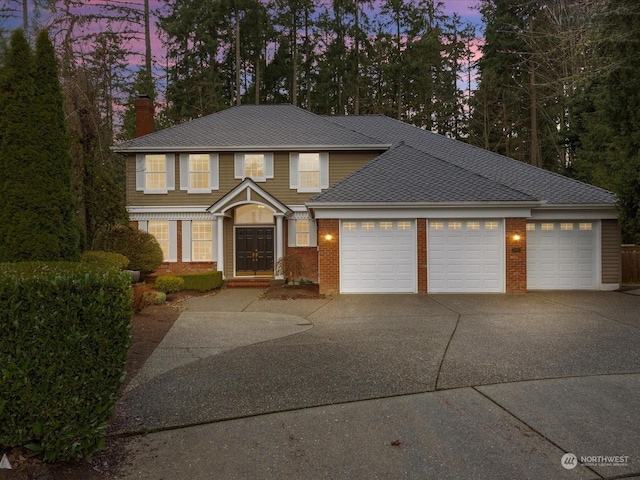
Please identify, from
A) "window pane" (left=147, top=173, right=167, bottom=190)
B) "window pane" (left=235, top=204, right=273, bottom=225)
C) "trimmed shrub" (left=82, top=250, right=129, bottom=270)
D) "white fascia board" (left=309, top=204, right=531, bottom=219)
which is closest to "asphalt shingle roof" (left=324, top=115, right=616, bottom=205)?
"white fascia board" (left=309, top=204, right=531, bottom=219)

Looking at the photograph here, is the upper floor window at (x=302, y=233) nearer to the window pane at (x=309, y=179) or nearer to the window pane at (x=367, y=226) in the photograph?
the window pane at (x=309, y=179)

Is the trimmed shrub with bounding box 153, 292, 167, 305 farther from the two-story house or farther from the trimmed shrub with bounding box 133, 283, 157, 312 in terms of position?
the two-story house

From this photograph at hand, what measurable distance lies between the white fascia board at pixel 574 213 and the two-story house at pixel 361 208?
0.16 ft

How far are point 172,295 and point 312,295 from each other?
461cm

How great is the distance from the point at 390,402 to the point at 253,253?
42.8 ft

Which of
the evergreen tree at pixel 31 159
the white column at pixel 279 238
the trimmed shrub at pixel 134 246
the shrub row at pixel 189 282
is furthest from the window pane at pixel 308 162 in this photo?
the evergreen tree at pixel 31 159

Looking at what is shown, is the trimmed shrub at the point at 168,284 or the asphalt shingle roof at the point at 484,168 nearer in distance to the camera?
the trimmed shrub at the point at 168,284

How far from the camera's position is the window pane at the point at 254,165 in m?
17.2

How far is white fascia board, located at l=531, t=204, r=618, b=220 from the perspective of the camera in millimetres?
13281

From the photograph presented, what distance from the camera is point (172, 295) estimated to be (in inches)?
514

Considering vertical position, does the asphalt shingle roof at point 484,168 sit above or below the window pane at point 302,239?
above

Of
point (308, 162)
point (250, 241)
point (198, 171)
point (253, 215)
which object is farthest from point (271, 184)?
point (198, 171)

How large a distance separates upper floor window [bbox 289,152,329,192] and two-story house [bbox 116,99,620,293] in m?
0.04

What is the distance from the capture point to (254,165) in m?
17.2
